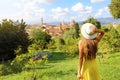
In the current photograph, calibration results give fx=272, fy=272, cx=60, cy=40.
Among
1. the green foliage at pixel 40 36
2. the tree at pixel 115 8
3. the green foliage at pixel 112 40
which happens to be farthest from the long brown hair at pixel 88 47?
the green foliage at pixel 40 36

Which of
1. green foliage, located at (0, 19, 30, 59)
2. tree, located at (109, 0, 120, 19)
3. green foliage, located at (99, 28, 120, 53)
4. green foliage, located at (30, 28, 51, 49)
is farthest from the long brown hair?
green foliage, located at (30, 28, 51, 49)

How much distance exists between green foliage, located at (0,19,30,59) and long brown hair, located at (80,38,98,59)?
843 inches

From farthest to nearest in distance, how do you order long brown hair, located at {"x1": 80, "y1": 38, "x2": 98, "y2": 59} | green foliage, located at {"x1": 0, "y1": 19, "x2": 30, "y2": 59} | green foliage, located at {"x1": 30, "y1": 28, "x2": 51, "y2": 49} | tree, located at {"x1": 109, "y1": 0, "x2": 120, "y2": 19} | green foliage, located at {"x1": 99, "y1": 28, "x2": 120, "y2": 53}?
green foliage, located at {"x1": 30, "y1": 28, "x2": 51, "y2": 49}, tree, located at {"x1": 109, "y1": 0, "x2": 120, "y2": 19}, green foliage, located at {"x1": 0, "y1": 19, "x2": 30, "y2": 59}, green foliage, located at {"x1": 99, "y1": 28, "x2": 120, "y2": 53}, long brown hair, located at {"x1": 80, "y1": 38, "x2": 98, "y2": 59}

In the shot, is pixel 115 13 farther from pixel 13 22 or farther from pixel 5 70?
pixel 5 70

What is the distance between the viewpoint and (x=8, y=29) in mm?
29656

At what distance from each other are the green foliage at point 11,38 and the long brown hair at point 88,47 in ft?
70.2

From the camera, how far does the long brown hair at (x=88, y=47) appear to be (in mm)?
6535

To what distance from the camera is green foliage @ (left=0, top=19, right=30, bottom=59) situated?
93.5 feet

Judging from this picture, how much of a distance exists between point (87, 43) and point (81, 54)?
30 centimetres

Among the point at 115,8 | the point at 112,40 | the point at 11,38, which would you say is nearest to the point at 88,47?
the point at 112,40

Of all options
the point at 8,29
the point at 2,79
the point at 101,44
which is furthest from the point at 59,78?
the point at 8,29

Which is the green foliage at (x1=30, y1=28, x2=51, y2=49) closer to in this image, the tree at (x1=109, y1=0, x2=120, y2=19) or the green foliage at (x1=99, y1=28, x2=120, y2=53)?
the tree at (x1=109, y1=0, x2=120, y2=19)

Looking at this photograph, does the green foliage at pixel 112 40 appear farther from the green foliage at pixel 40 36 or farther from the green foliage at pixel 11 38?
the green foliage at pixel 40 36

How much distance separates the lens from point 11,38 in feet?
94.7
